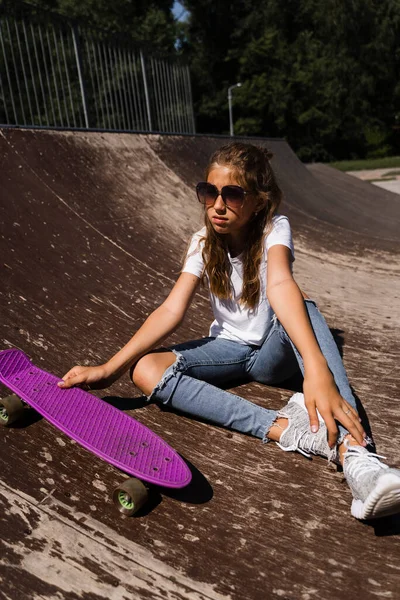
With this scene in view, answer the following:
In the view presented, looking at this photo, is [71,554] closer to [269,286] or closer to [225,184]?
[269,286]

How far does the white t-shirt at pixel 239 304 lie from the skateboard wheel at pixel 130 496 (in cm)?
96

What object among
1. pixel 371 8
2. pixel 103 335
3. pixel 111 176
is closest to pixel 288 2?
pixel 371 8

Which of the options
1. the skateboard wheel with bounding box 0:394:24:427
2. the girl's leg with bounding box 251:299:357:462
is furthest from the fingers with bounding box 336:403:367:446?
the skateboard wheel with bounding box 0:394:24:427

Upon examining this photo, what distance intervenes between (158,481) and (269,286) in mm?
883

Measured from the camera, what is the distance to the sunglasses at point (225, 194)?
2277 mm

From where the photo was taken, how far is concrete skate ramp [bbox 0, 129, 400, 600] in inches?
63.4

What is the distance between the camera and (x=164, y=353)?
2412 mm

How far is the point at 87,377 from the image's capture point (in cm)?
222

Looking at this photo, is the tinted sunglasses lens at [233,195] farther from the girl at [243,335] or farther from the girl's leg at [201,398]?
the girl's leg at [201,398]

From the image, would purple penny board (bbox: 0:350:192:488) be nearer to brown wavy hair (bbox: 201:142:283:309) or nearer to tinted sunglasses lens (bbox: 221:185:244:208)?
brown wavy hair (bbox: 201:142:283:309)

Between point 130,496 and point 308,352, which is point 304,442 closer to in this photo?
point 308,352

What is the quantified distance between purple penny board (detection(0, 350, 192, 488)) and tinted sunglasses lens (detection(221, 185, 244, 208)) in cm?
97

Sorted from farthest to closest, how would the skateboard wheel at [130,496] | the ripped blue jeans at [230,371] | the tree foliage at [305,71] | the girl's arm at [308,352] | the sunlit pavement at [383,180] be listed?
the tree foliage at [305,71], the sunlit pavement at [383,180], the ripped blue jeans at [230,371], the girl's arm at [308,352], the skateboard wheel at [130,496]

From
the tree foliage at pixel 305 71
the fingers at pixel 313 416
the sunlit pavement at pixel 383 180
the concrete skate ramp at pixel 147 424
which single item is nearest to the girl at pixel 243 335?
the fingers at pixel 313 416
